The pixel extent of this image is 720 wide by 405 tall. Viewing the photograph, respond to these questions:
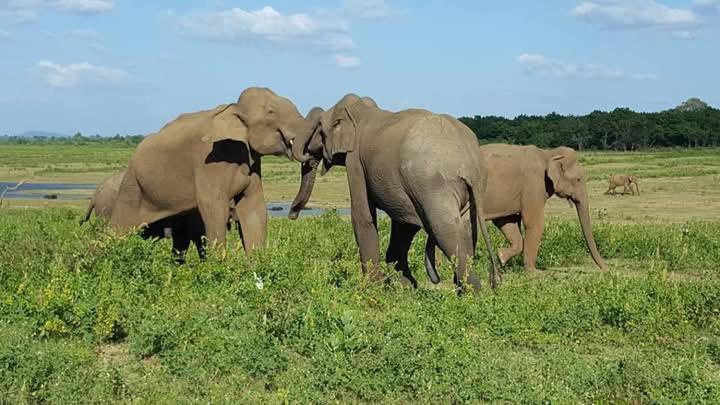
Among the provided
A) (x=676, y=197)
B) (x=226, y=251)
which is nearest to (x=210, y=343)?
(x=226, y=251)

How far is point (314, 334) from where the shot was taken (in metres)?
6.96

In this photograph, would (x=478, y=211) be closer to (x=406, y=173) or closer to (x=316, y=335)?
(x=406, y=173)

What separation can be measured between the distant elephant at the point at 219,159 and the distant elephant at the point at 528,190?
13.5 feet

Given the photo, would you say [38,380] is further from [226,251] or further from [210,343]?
[226,251]

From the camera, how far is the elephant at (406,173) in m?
9.13

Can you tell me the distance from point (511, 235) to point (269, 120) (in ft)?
16.9

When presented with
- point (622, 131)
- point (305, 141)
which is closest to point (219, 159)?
point (305, 141)

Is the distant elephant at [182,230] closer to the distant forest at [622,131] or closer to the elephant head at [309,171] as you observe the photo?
the elephant head at [309,171]

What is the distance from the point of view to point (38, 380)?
593cm

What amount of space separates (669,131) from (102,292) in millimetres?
77399

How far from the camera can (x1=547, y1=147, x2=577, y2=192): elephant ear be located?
14.0 metres

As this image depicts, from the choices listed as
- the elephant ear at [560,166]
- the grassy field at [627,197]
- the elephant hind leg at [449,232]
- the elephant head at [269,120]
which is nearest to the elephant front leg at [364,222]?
the elephant head at [269,120]

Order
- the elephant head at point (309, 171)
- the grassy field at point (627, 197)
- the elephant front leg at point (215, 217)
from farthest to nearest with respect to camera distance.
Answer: the grassy field at point (627, 197) < the elephant head at point (309, 171) < the elephant front leg at point (215, 217)

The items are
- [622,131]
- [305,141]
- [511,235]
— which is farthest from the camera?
[622,131]
